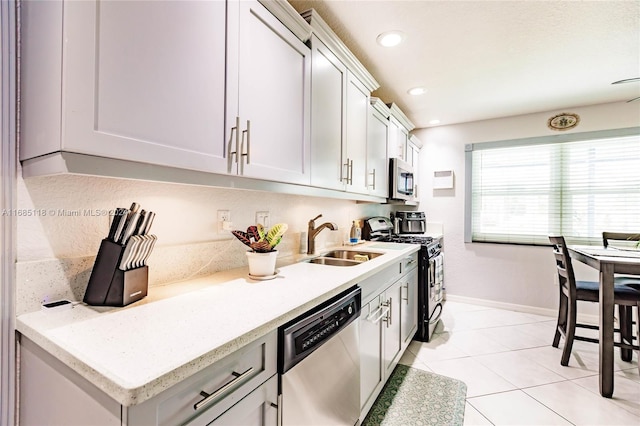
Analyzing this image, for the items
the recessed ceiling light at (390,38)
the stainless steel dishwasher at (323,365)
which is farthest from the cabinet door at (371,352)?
the recessed ceiling light at (390,38)

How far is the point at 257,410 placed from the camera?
2.74 ft

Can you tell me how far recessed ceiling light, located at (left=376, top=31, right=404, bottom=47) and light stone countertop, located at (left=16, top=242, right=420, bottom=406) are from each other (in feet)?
5.66

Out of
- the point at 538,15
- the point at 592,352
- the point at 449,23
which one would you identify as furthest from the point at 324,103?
the point at 592,352

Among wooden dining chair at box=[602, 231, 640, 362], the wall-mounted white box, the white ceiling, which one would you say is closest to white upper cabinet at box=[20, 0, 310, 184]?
the white ceiling

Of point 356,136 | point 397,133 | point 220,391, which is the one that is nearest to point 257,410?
point 220,391

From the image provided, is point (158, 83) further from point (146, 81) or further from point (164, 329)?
point (164, 329)

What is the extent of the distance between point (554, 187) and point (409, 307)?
2536mm

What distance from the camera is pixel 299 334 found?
0.98 meters

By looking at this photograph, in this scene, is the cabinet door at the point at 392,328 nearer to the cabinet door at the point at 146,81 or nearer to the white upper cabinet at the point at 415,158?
the cabinet door at the point at 146,81

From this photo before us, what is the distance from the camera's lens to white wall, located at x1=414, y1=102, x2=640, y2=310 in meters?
3.31

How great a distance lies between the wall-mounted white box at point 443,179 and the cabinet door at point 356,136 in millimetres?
2151

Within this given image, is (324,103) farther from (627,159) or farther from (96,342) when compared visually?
(627,159)

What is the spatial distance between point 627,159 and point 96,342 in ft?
15.3

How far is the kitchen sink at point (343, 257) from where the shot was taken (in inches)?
78.9
